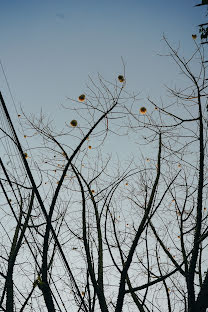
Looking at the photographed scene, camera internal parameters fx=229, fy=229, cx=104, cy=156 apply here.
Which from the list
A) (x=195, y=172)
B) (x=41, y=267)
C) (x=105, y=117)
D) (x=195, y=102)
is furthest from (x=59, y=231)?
(x=195, y=102)

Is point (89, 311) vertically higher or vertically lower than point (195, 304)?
higher

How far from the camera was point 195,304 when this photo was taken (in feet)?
12.0

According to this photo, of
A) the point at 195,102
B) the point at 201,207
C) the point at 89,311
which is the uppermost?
the point at 195,102

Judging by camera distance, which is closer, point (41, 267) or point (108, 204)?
point (41, 267)

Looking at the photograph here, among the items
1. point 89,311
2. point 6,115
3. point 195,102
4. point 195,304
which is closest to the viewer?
point 6,115

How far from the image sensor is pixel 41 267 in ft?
A: 13.4

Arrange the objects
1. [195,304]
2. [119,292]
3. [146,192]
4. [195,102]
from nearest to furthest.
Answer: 1. [195,304]
2. [119,292]
3. [195,102]
4. [146,192]

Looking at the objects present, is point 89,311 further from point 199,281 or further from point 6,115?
point 6,115

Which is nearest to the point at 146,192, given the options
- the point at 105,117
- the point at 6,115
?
the point at 105,117

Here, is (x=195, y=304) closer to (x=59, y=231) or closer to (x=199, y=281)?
(x=199, y=281)

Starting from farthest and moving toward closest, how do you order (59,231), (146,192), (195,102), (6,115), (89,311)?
(59,231), (146,192), (195,102), (89,311), (6,115)

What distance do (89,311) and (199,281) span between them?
264cm

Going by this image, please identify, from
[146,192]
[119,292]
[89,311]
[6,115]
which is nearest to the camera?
[6,115]

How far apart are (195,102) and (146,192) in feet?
7.08
